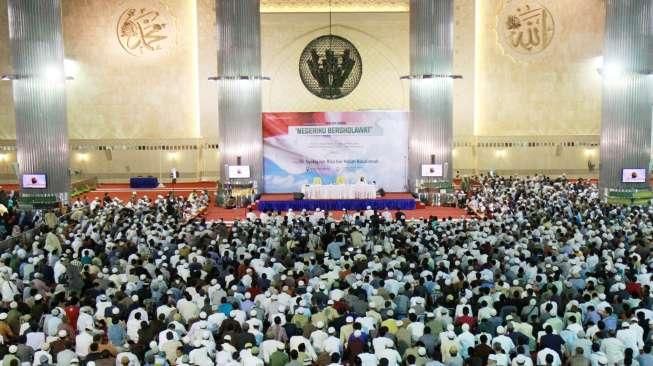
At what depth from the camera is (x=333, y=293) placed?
10414 millimetres

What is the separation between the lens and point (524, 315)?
9.67m

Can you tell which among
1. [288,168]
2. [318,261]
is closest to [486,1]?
[288,168]

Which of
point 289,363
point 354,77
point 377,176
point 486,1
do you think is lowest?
point 289,363

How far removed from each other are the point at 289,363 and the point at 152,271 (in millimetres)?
5175

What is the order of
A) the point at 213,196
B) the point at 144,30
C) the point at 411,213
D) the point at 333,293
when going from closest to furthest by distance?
the point at 333,293, the point at 411,213, the point at 213,196, the point at 144,30

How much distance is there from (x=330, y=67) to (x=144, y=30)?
7.54 meters

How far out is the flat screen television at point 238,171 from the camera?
23.7 m

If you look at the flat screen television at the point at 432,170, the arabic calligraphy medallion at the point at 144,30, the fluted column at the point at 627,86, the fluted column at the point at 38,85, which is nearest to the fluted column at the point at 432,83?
the flat screen television at the point at 432,170

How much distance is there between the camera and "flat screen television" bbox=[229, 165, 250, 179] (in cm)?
2373

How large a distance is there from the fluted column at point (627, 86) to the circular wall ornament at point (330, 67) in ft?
35.1

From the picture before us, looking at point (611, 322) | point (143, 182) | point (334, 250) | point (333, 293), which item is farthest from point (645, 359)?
point (143, 182)

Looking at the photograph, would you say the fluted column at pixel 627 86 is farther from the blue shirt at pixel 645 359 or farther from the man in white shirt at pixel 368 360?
the man in white shirt at pixel 368 360

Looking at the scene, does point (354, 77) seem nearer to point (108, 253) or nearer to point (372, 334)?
point (108, 253)

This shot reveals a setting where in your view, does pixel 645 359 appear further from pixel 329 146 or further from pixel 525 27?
pixel 525 27
